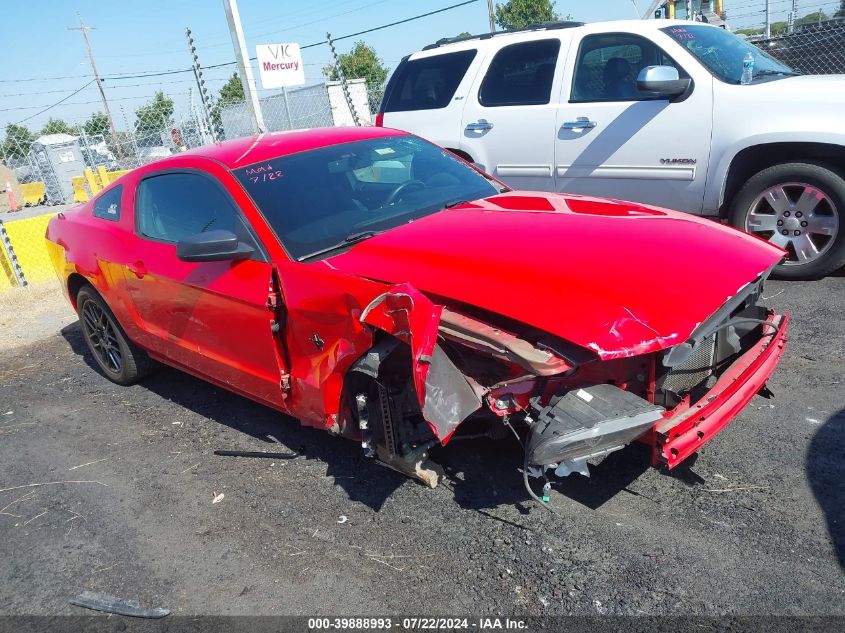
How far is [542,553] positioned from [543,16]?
1628 inches

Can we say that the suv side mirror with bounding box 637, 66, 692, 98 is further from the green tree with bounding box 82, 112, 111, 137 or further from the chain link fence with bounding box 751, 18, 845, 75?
the green tree with bounding box 82, 112, 111, 137

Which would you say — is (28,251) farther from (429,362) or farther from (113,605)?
(429,362)

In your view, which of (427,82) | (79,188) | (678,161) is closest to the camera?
(678,161)

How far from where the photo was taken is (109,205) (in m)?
4.61

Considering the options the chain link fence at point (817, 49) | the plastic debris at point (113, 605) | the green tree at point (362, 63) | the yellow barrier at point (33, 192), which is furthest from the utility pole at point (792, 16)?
the green tree at point (362, 63)

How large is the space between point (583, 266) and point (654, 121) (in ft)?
11.2

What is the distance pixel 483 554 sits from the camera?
2.74 meters

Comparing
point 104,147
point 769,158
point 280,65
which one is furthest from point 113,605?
point 104,147

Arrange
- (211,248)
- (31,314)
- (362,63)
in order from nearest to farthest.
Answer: (211,248) → (31,314) → (362,63)

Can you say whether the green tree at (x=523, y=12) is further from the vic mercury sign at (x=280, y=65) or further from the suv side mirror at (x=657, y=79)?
the suv side mirror at (x=657, y=79)

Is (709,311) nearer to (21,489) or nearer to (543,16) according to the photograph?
(21,489)

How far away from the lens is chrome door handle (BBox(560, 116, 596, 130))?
5891 millimetres

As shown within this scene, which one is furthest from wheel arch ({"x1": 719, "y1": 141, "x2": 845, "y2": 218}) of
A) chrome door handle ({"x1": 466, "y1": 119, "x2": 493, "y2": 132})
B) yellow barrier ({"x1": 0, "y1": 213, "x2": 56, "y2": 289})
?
yellow barrier ({"x1": 0, "y1": 213, "x2": 56, "y2": 289})

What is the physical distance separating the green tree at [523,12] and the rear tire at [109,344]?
3780 centimetres
